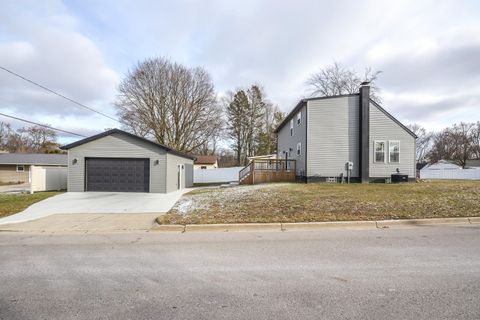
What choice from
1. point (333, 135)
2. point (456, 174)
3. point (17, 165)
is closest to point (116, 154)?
point (333, 135)

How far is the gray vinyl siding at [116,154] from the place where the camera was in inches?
725

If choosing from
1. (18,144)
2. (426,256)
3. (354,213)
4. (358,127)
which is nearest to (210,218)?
(354,213)

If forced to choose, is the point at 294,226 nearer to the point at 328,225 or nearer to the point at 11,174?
the point at 328,225

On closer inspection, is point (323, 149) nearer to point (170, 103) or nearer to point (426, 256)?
point (426, 256)

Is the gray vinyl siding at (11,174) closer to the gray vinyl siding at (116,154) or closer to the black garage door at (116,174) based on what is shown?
the gray vinyl siding at (116,154)

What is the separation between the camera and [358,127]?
19094mm

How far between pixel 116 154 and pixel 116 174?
1.26 meters

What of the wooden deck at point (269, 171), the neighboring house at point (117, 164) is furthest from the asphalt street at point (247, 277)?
the wooden deck at point (269, 171)

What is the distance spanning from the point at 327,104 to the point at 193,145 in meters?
20.2

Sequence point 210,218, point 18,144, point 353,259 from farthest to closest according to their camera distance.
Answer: point 18,144, point 210,218, point 353,259

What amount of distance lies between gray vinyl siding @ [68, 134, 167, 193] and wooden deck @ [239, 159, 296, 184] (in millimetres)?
5960

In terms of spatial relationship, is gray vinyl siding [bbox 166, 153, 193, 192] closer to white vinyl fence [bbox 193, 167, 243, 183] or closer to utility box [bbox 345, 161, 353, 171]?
white vinyl fence [bbox 193, 167, 243, 183]

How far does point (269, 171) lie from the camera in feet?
69.6

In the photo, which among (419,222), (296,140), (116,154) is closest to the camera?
(419,222)
